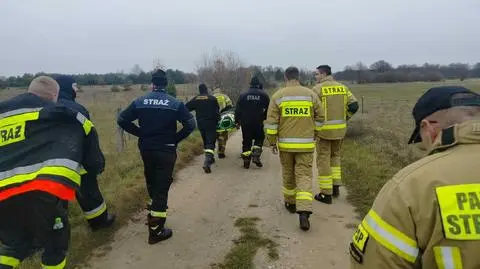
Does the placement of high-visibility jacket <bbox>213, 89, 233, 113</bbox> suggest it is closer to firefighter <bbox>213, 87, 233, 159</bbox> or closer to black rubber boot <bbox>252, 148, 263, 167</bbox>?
firefighter <bbox>213, 87, 233, 159</bbox>

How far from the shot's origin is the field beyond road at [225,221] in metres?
5.32

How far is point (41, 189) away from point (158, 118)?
7.29ft

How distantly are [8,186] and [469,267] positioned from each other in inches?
143

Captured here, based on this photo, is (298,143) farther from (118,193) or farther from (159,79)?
(118,193)

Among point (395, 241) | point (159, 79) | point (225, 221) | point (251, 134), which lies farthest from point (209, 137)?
point (395, 241)

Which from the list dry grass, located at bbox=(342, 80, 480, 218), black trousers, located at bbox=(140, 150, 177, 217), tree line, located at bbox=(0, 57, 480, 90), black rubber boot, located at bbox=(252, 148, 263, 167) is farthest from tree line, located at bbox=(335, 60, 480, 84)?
black trousers, located at bbox=(140, 150, 177, 217)

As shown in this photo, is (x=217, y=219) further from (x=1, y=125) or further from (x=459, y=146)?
(x=459, y=146)

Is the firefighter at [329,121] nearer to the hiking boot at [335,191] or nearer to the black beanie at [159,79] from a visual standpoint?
the hiking boot at [335,191]

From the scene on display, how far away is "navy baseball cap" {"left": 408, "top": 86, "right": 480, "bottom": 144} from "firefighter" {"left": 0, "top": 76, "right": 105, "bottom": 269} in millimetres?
3200

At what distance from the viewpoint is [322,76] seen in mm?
7508

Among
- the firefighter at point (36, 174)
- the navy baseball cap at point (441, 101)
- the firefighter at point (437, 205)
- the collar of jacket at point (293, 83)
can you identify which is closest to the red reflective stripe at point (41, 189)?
the firefighter at point (36, 174)

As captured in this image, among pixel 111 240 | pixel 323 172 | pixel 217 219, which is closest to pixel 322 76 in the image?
pixel 323 172

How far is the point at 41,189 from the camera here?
3.88 m

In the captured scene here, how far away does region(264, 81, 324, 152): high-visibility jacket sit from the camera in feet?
21.3
